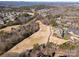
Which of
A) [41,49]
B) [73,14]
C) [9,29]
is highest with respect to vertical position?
[73,14]

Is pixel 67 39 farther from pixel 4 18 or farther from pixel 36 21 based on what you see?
pixel 4 18

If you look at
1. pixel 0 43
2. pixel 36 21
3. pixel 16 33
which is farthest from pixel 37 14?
pixel 0 43

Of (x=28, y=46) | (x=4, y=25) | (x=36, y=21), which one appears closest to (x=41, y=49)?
(x=28, y=46)

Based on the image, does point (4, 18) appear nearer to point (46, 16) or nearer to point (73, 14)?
point (46, 16)

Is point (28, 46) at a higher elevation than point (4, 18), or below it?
below

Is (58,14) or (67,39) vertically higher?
(58,14)

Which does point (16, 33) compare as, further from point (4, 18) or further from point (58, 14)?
point (58, 14)

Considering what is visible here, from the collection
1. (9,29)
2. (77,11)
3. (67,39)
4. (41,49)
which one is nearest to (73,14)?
(77,11)
